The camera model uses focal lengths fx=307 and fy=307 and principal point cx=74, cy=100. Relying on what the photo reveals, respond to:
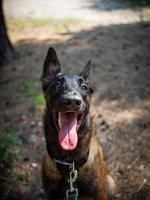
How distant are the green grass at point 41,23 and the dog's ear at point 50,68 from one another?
297 inches

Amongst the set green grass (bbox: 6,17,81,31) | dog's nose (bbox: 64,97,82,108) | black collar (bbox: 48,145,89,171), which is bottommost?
green grass (bbox: 6,17,81,31)

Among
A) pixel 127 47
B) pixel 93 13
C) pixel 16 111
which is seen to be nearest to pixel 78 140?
pixel 16 111

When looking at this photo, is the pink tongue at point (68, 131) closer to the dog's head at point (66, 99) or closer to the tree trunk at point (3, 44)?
the dog's head at point (66, 99)

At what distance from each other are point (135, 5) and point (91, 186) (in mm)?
12533

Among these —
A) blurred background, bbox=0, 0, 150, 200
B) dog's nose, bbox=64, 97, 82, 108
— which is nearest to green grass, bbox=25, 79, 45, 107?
blurred background, bbox=0, 0, 150, 200

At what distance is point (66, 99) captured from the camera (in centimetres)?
326

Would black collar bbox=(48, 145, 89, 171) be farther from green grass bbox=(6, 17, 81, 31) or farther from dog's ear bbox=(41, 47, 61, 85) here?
green grass bbox=(6, 17, 81, 31)

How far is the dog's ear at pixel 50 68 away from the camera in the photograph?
12.9ft

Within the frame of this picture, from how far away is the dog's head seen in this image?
10.8 feet

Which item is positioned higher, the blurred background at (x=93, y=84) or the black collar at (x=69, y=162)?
the black collar at (x=69, y=162)

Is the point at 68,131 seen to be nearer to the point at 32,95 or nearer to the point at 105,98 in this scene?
the point at 105,98

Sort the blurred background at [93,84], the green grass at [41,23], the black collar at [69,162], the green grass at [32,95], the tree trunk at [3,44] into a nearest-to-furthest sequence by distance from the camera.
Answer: the black collar at [69,162] → the blurred background at [93,84] → the green grass at [32,95] → the tree trunk at [3,44] → the green grass at [41,23]

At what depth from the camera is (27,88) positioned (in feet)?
24.0

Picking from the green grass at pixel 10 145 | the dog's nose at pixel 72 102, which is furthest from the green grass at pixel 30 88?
the dog's nose at pixel 72 102
